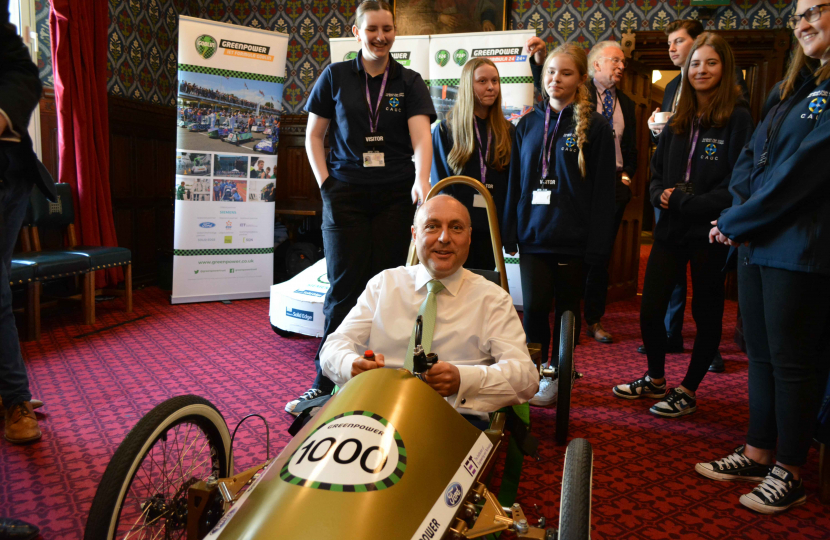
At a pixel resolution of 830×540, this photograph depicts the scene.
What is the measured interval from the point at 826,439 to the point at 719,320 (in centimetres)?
65

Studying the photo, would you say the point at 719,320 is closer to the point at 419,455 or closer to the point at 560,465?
the point at 560,465

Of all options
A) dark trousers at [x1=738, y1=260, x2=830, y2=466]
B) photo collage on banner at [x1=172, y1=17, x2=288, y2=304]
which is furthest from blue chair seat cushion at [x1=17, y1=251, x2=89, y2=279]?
dark trousers at [x1=738, y1=260, x2=830, y2=466]

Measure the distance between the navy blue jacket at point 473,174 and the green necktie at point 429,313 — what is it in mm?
1166

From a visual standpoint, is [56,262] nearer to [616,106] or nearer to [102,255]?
[102,255]

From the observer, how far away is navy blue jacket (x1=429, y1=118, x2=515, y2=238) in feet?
9.35

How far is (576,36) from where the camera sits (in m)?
5.83

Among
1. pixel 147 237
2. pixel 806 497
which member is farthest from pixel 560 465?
pixel 147 237

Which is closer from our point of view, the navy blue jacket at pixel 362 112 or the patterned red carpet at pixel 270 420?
the patterned red carpet at pixel 270 420

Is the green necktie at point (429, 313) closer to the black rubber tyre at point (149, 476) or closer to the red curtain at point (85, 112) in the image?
the black rubber tyre at point (149, 476)

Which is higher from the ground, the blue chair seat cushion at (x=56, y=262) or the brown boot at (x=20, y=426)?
the blue chair seat cushion at (x=56, y=262)

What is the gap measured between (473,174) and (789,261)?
160cm

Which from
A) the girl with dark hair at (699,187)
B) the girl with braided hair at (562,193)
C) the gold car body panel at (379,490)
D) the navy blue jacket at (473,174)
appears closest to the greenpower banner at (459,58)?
the navy blue jacket at (473,174)

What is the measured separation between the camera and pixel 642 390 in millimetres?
2787

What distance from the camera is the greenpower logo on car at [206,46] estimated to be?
4.66 m
